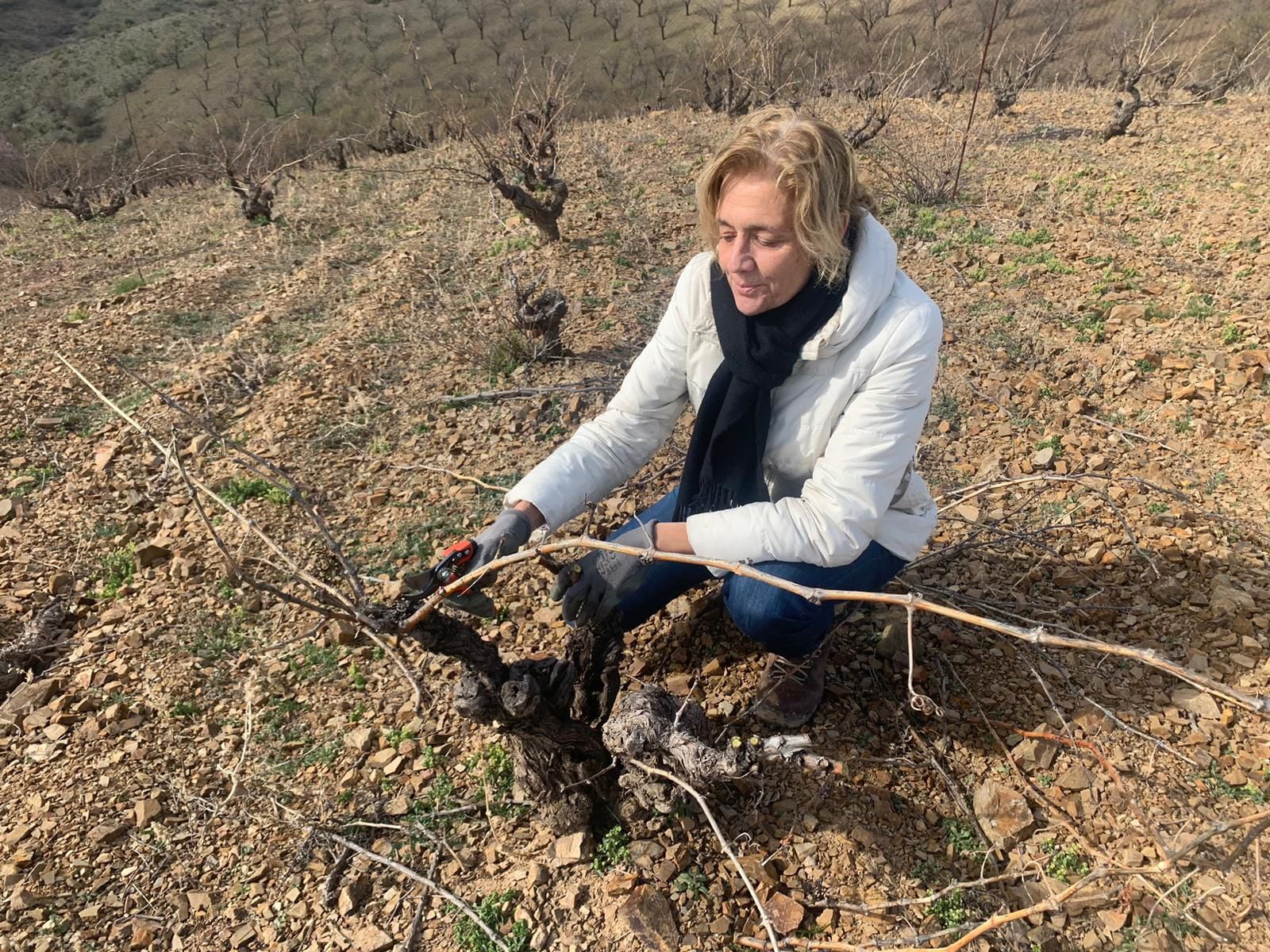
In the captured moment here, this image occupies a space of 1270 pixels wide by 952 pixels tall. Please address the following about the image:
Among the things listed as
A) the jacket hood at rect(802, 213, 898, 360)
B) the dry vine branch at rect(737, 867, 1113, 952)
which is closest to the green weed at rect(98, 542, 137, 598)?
the dry vine branch at rect(737, 867, 1113, 952)

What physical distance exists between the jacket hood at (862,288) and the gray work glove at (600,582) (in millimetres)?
602

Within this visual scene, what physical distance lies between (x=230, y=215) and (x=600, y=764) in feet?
26.1

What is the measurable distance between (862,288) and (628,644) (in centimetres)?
132

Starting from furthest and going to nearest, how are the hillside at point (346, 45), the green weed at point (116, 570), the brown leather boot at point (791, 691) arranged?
the hillside at point (346, 45) → the green weed at point (116, 570) → the brown leather boot at point (791, 691)

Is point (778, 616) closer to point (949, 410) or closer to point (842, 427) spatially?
point (842, 427)

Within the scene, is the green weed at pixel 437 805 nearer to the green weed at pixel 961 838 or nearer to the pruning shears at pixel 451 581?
the pruning shears at pixel 451 581

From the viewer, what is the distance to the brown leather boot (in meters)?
1.98

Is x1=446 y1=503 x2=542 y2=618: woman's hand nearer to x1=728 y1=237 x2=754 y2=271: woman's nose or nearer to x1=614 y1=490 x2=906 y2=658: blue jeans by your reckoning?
x1=614 y1=490 x2=906 y2=658: blue jeans

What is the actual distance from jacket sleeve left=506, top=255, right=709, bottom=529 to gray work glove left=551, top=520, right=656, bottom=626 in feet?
0.43

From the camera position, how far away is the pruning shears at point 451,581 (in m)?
1.43

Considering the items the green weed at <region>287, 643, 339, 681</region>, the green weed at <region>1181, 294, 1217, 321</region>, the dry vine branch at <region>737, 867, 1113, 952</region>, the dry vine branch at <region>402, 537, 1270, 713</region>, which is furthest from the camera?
the green weed at <region>1181, 294, 1217, 321</region>

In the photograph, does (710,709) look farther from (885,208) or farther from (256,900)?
(885,208)

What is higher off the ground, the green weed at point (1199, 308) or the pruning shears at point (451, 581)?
the pruning shears at point (451, 581)

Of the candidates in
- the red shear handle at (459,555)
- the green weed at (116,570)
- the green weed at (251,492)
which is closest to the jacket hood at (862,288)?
the red shear handle at (459,555)
